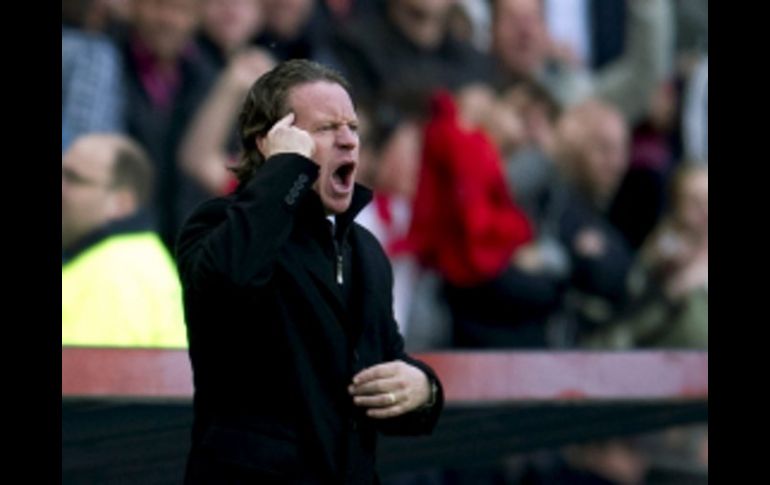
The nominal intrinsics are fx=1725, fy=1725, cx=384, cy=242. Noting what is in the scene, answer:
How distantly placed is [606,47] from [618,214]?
0.85m

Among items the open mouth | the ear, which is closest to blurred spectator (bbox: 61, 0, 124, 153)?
the ear

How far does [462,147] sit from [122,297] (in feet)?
5.75

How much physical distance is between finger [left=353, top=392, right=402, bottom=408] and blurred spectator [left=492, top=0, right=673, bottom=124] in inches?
165

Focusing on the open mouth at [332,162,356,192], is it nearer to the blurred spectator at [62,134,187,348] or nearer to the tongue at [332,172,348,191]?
the tongue at [332,172,348,191]

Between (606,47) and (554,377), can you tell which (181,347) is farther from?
(606,47)

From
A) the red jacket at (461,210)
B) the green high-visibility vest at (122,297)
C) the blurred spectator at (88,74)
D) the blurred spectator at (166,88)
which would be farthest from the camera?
the red jacket at (461,210)

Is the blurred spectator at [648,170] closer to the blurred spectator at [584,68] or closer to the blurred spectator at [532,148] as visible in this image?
the blurred spectator at [584,68]

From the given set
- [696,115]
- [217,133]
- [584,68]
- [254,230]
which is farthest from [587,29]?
[254,230]

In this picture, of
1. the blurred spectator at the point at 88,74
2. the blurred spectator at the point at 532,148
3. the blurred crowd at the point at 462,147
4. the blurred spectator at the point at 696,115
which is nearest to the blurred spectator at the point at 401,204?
the blurred crowd at the point at 462,147

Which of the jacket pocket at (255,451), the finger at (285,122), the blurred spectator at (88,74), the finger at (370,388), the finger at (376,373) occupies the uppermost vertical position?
the blurred spectator at (88,74)

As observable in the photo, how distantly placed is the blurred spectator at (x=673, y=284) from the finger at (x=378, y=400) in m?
3.71

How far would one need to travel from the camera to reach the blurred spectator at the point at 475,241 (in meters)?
6.60

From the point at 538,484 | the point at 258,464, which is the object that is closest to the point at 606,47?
the point at 538,484
